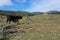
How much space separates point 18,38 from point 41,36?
2275 millimetres

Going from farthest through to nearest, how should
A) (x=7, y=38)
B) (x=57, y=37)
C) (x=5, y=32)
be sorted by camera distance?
(x=5, y=32)
(x=7, y=38)
(x=57, y=37)

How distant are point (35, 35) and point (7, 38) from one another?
2845 millimetres

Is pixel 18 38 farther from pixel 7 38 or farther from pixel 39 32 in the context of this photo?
pixel 39 32

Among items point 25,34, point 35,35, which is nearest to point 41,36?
point 35,35

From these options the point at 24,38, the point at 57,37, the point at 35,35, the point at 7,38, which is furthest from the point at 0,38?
the point at 57,37

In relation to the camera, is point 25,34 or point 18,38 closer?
point 18,38

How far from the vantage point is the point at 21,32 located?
18.6 metres

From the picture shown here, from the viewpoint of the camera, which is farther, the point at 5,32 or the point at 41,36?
the point at 5,32

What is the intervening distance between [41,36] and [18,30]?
12.0ft

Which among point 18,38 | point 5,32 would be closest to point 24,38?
point 18,38

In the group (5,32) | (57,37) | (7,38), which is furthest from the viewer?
(5,32)

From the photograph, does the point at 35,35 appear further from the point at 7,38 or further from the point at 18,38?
the point at 7,38

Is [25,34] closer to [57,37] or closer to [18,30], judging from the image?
[18,30]

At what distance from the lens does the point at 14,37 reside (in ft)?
57.0
